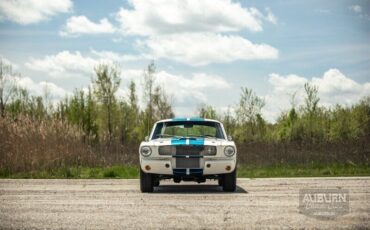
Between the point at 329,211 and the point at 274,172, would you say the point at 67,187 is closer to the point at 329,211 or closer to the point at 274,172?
the point at 329,211

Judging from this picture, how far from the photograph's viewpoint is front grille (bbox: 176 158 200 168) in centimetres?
1087

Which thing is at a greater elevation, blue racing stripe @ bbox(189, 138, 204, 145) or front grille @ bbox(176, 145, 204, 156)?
blue racing stripe @ bbox(189, 138, 204, 145)

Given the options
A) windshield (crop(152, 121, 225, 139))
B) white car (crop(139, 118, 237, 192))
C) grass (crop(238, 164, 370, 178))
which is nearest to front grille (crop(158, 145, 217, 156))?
white car (crop(139, 118, 237, 192))

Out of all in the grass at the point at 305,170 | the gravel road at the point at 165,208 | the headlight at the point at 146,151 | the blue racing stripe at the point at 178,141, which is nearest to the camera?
the gravel road at the point at 165,208

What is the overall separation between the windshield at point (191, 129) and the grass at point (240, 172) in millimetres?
4748

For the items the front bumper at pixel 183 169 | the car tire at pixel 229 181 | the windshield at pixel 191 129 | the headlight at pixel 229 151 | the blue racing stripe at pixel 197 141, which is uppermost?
the windshield at pixel 191 129

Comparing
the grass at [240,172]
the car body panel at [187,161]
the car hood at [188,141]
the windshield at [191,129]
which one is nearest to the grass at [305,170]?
the grass at [240,172]

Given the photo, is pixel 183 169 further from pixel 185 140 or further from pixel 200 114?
pixel 200 114

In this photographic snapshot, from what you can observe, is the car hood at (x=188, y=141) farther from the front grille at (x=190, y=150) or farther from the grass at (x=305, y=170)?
the grass at (x=305, y=170)

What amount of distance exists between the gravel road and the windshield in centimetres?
122

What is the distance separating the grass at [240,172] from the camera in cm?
1686

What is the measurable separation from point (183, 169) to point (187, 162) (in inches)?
6.1

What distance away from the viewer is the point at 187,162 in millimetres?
10883

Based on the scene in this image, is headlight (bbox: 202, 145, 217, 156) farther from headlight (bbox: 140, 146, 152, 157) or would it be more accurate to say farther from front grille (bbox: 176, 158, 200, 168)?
headlight (bbox: 140, 146, 152, 157)
